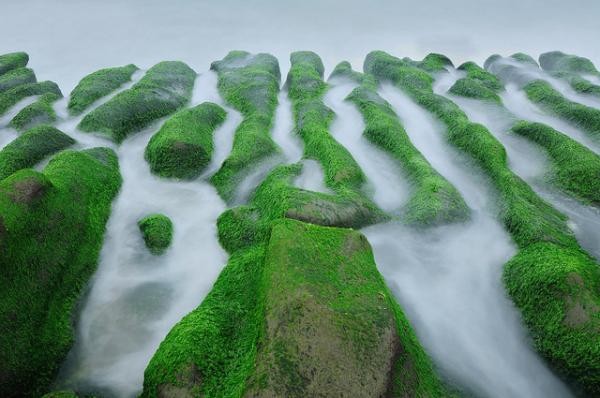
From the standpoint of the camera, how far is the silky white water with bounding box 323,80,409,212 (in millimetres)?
18219

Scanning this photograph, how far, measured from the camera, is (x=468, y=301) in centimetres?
1279

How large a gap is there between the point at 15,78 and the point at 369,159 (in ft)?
102

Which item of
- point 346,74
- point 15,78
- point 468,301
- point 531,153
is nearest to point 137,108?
point 15,78

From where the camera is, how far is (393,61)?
40.5 m

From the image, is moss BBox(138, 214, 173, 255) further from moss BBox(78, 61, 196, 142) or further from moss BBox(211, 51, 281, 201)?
moss BBox(78, 61, 196, 142)

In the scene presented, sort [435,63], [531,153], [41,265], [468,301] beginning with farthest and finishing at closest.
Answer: [435,63]
[531,153]
[468,301]
[41,265]

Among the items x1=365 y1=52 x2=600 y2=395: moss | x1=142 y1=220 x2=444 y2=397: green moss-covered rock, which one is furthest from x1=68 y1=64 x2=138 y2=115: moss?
x1=365 y1=52 x2=600 y2=395: moss

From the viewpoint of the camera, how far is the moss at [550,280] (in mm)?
10148

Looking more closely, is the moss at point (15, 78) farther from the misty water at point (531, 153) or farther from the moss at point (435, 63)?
the moss at point (435, 63)

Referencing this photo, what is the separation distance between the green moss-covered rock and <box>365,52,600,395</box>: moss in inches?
134

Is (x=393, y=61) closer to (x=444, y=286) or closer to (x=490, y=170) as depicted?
(x=490, y=170)

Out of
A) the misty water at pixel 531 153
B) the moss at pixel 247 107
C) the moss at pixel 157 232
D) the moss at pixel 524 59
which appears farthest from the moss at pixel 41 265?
the moss at pixel 524 59

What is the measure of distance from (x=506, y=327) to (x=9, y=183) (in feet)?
48.7

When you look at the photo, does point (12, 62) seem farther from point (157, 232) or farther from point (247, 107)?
point (157, 232)
